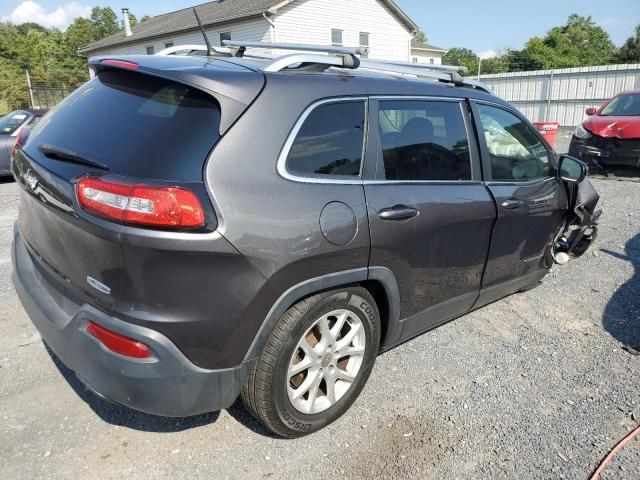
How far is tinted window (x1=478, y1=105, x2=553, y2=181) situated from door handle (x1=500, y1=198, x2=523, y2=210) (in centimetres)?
16

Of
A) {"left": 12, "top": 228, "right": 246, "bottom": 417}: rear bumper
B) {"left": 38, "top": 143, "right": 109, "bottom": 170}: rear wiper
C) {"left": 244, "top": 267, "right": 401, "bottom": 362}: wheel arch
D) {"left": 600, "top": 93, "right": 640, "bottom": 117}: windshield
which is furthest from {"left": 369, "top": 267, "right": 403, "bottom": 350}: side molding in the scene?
{"left": 600, "top": 93, "right": 640, "bottom": 117}: windshield

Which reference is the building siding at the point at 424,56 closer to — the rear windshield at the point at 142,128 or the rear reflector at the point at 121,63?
the rear reflector at the point at 121,63

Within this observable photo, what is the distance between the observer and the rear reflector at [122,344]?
6.54ft

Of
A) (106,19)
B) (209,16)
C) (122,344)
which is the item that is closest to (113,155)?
(122,344)

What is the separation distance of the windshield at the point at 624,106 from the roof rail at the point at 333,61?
8.43 meters

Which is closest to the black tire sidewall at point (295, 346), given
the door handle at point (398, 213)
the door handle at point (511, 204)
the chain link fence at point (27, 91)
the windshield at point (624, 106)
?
the door handle at point (398, 213)

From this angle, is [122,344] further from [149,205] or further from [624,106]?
[624,106]

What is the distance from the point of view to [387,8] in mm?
25500

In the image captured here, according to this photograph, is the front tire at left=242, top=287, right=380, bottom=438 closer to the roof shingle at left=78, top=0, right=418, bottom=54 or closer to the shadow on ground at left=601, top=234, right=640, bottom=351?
the shadow on ground at left=601, top=234, right=640, bottom=351

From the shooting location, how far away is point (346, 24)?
24.1 meters

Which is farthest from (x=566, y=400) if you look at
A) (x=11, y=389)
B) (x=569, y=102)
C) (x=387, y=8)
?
(x=387, y=8)

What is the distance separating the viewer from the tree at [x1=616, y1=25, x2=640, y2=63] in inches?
1852

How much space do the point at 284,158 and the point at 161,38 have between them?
2797 centimetres

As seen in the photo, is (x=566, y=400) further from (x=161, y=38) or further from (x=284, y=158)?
(x=161, y=38)
